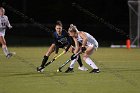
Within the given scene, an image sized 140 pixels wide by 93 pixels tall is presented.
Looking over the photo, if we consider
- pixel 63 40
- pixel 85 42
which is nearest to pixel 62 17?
pixel 63 40

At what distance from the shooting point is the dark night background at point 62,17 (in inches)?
1606

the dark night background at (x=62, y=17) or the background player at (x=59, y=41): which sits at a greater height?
the background player at (x=59, y=41)

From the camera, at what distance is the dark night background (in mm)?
40781

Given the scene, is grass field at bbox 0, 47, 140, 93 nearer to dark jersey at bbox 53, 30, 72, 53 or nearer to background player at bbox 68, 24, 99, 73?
background player at bbox 68, 24, 99, 73

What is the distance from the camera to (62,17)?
44.8 meters

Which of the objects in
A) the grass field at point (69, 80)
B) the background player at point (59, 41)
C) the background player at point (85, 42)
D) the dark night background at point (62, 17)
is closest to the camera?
the grass field at point (69, 80)

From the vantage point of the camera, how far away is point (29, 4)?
46.4 meters

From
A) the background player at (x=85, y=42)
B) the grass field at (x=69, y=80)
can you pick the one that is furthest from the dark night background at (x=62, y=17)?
the background player at (x=85, y=42)

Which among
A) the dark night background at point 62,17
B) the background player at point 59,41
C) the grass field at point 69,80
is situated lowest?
the dark night background at point 62,17

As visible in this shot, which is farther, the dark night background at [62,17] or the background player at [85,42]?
the dark night background at [62,17]

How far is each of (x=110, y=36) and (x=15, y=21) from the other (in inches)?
328

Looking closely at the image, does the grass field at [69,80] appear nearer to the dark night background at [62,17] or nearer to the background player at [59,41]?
the background player at [59,41]

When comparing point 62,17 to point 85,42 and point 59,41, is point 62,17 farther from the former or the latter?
point 85,42

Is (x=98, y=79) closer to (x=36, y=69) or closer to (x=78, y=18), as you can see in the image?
(x=36, y=69)
